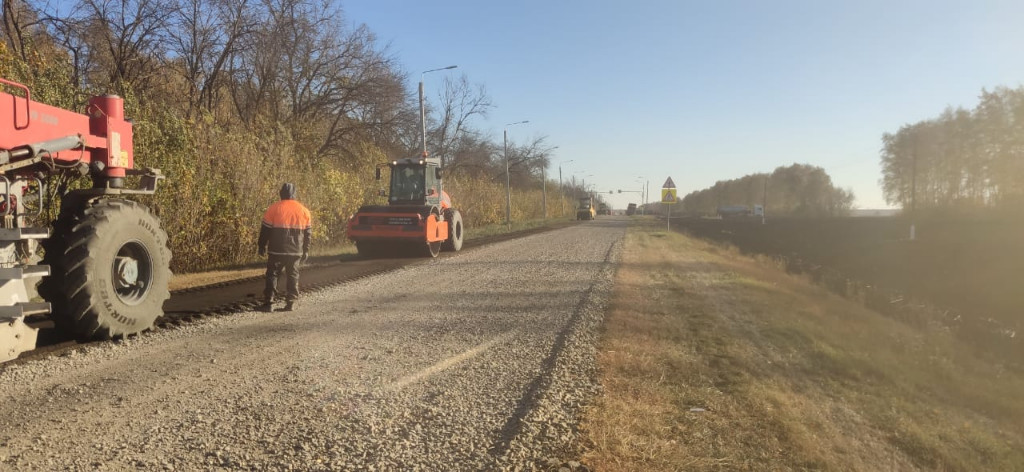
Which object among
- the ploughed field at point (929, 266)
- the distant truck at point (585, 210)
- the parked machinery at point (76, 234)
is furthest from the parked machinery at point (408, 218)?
the distant truck at point (585, 210)

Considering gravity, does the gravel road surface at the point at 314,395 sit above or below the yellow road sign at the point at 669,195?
below

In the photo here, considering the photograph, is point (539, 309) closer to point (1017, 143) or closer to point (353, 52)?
point (353, 52)

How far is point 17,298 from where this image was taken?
14.1 ft

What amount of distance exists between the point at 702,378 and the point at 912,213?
6091 cm

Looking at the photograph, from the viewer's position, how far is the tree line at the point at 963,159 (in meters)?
45.1

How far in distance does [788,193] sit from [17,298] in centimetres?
11710

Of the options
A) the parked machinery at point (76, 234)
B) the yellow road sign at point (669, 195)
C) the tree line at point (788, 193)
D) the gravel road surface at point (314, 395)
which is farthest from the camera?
the tree line at point (788, 193)

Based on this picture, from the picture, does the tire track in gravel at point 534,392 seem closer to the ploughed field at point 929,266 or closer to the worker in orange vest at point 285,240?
the worker in orange vest at point 285,240

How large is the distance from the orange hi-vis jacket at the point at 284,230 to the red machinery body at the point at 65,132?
1.91m

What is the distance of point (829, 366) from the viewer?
6977 mm

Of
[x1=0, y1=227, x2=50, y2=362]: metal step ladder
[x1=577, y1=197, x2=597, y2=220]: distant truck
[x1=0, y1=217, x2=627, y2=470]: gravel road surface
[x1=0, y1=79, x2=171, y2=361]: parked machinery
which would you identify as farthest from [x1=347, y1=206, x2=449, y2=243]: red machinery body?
[x1=577, y1=197, x2=597, y2=220]: distant truck

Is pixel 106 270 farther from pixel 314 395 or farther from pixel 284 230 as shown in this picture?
pixel 284 230

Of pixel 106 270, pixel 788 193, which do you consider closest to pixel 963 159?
pixel 788 193

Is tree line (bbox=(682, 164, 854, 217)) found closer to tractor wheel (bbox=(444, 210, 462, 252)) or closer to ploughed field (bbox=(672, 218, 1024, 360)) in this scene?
ploughed field (bbox=(672, 218, 1024, 360))
